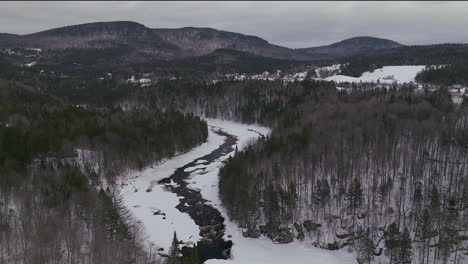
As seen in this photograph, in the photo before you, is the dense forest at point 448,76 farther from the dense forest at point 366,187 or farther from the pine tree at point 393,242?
the pine tree at point 393,242

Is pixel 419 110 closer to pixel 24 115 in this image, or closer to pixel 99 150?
pixel 99 150

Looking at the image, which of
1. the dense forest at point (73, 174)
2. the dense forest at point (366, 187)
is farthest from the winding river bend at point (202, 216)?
the dense forest at point (73, 174)

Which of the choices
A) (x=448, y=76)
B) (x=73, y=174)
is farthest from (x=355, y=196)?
(x=448, y=76)

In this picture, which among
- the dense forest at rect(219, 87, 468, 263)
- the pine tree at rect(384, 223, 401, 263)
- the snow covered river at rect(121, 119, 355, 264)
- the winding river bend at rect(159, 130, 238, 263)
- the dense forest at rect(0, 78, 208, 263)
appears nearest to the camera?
the dense forest at rect(0, 78, 208, 263)

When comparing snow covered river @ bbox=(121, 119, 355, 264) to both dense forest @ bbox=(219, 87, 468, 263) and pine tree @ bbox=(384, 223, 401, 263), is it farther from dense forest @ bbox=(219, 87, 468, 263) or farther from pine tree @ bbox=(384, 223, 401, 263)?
pine tree @ bbox=(384, 223, 401, 263)

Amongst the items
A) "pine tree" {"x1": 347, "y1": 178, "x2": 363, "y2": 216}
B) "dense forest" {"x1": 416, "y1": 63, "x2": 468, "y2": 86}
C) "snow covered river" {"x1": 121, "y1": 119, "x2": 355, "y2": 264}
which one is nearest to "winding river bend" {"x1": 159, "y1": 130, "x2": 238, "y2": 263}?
"snow covered river" {"x1": 121, "y1": 119, "x2": 355, "y2": 264}

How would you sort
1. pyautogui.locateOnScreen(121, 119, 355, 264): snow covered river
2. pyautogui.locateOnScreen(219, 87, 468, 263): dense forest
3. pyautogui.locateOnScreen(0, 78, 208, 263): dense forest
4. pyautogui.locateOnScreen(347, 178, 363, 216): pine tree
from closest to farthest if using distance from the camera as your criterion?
pyautogui.locateOnScreen(0, 78, 208, 263): dense forest
pyautogui.locateOnScreen(219, 87, 468, 263): dense forest
pyautogui.locateOnScreen(121, 119, 355, 264): snow covered river
pyautogui.locateOnScreen(347, 178, 363, 216): pine tree

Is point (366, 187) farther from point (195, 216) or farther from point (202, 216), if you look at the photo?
point (195, 216)
